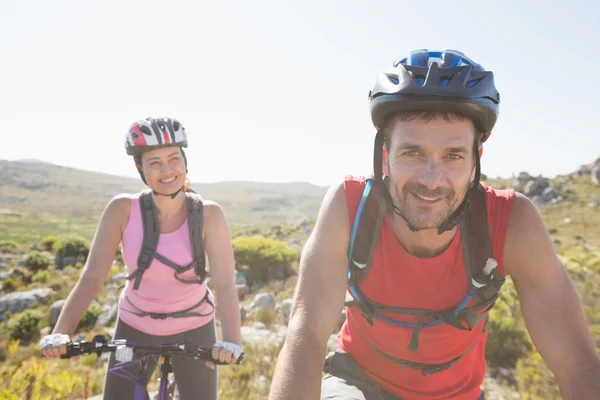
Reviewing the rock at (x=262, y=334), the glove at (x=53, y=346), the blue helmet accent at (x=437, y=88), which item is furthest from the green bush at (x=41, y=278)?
the blue helmet accent at (x=437, y=88)

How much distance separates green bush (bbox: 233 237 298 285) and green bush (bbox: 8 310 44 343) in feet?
26.7

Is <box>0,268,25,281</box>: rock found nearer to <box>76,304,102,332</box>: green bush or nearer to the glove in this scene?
<box>76,304,102,332</box>: green bush

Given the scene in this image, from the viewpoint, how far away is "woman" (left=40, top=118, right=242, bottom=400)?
3.02m

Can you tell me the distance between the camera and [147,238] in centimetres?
313

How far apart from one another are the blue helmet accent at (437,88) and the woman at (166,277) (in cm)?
190

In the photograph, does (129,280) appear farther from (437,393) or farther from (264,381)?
(264,381)

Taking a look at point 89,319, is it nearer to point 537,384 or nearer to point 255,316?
point 255,316

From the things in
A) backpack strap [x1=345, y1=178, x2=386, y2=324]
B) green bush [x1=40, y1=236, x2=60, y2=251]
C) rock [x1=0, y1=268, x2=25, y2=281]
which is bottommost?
rock [x1=0, y1=268, x2=25, y2=281]

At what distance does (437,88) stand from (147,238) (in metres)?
2.68

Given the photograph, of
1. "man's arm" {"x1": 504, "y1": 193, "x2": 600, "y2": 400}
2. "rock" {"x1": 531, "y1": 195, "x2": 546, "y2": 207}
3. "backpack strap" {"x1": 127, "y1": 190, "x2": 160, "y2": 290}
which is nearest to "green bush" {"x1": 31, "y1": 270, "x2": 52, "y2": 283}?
"backpack strap" {"x1": 127, "y1": 190, "x2": 160, "y2": 290}

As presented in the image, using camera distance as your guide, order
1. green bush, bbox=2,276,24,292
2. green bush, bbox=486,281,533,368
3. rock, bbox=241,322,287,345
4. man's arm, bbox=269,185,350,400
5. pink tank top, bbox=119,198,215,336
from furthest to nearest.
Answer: green bush, bbox=2,276,24,292, rock, bbox=241,322,287,345, green bush, bbox=486,281,533,368, pink tank top, bbox=119,198,215,336, man's arm, bbox=269,185,350,400

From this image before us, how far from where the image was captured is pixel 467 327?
77.0 inches

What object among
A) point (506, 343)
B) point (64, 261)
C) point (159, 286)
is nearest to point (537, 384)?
point (506, 343)

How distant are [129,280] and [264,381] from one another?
154 inches
